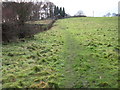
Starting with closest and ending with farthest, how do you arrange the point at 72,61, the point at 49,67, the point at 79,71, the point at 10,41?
the point at 79,71 → the point at 49,67 → the point at 72,61 → the point at 10,41

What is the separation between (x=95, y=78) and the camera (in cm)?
548

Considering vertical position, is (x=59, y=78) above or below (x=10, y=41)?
below

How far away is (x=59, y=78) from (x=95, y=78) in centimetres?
123

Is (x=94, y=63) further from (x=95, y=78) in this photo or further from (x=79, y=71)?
(x=95, y=78)

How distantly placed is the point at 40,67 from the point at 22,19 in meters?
10.4

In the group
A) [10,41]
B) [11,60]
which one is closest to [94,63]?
[11,60]

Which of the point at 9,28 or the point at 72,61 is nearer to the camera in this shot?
the point at 72,61

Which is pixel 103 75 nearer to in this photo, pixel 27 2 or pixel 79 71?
pixel 79 71

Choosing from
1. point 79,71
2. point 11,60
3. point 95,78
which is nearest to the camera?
point 95,78

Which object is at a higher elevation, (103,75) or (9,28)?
(9,28)

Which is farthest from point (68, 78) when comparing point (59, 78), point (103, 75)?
point (103, 75)

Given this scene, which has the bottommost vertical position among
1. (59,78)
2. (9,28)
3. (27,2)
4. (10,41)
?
(59,78)

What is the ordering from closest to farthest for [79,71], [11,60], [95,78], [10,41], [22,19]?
[95,78], [79,71], [11,60], [10,41], [22,19]

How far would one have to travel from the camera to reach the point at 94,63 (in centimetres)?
704
